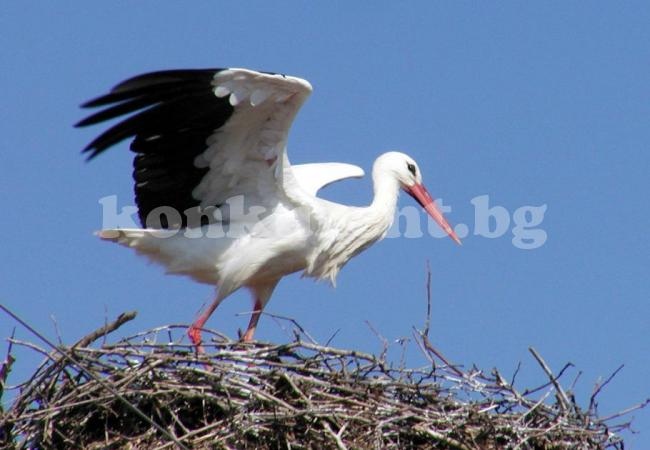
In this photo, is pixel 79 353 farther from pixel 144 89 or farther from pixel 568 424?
pixel 568 424

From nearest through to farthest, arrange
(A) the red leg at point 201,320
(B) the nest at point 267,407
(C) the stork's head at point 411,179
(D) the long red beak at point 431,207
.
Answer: (B) the nest at point 267,407 → (A) the red leg at point 201,320 → (C) the stork's head at point 411,179 → (D) the long red beak at point 431,207

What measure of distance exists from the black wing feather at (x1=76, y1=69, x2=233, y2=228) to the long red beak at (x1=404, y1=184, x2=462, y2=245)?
1.55 m

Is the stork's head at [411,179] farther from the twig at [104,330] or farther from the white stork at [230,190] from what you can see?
the twig at [104,330]

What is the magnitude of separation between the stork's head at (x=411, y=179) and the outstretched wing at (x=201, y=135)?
0.99 metres

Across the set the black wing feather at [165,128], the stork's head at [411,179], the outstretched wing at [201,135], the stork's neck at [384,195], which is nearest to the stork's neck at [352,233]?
the stork's neck at [384,195]

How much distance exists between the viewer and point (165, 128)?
8086mm

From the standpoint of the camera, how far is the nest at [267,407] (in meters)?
6.88

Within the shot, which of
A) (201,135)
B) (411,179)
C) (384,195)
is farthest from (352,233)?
(201,135)

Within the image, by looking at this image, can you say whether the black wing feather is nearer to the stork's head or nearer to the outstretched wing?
Answer: the outstretched wing

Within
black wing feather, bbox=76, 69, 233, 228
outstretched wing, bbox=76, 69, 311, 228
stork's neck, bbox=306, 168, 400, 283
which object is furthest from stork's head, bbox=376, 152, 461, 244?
black wing feather, bbox=76, 69, 233, 228

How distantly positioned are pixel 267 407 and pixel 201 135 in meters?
1.84

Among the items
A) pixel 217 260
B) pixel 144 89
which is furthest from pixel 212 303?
pixel 144 89

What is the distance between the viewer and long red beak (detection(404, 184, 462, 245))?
961cm

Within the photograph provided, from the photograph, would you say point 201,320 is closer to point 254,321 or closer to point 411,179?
point 254,321
